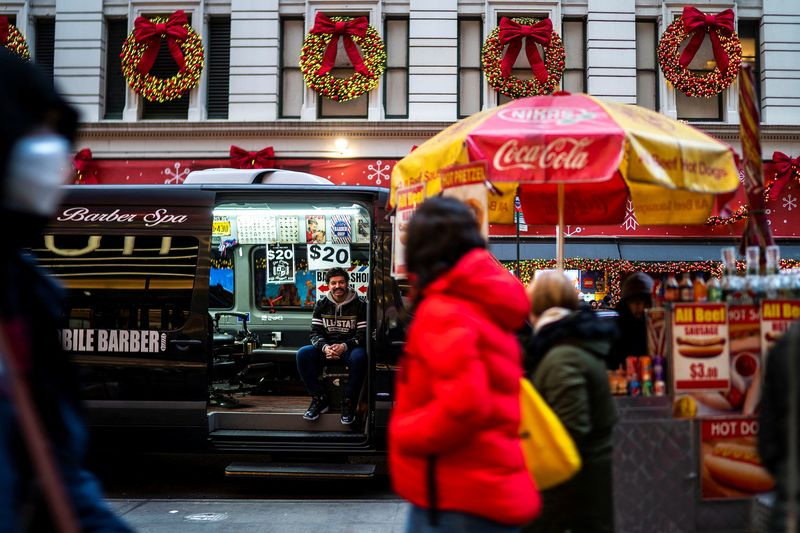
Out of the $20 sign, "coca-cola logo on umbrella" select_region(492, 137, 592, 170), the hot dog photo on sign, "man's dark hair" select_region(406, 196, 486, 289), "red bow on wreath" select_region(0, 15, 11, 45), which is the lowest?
the hot dog photo on sign

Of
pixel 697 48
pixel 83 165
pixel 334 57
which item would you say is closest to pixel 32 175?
pixel 334 57

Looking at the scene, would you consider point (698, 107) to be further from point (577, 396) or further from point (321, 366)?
point (577, 396)

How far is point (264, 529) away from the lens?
19.2 ft

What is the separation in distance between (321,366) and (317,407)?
622 millimetres

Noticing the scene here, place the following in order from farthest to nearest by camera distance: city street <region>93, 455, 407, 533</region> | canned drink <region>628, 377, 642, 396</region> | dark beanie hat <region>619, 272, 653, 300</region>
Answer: city street <region>93, 455, 407, 533</region>
dark beanie hat <region>619, 272, 653, 300</region>
canned drink <region>628, 377, 642, 396</region>

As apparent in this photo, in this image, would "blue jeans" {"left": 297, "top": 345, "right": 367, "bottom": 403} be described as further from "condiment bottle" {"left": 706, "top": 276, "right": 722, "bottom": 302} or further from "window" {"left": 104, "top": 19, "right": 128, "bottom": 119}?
"window" {"left": 104, "top": 19, "right": 128, "bottom": 119}

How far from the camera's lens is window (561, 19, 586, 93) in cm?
1795

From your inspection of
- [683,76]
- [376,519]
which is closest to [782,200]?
[683,76]

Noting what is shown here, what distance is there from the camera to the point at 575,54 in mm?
17953

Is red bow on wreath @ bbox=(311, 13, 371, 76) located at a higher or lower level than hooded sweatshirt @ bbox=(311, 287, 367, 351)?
higher

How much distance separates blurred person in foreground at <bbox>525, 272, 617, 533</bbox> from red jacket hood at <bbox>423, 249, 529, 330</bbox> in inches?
38.4

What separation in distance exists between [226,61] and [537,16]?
7.70 m

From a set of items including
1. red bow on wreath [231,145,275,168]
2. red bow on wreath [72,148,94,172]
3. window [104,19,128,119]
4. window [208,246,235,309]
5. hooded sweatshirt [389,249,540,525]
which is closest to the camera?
hooded sweatshirt [389,249,540,525]

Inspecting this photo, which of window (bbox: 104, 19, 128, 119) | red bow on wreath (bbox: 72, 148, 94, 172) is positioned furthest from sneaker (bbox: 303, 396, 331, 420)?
window (bbox: 104, 19, 128, 119)
